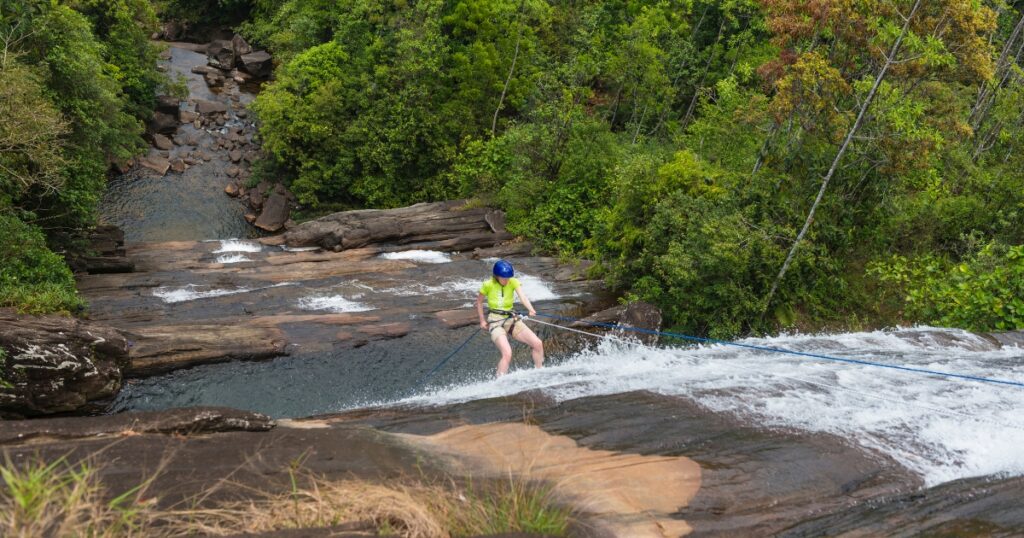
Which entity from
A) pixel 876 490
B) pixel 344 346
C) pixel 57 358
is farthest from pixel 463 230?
pixel 876 490

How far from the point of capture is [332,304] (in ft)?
51.0

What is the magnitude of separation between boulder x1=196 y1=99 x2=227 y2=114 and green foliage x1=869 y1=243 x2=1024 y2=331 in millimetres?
29482

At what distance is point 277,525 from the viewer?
4648 millimetres

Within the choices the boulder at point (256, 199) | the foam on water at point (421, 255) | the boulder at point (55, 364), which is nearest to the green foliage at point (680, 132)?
the boulder at point (256, 199)

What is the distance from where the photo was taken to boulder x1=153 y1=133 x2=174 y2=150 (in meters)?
29.7

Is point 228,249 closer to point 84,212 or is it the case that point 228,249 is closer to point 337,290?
point 84,212

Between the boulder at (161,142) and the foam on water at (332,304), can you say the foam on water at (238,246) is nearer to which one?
the foam on water at (332,304)

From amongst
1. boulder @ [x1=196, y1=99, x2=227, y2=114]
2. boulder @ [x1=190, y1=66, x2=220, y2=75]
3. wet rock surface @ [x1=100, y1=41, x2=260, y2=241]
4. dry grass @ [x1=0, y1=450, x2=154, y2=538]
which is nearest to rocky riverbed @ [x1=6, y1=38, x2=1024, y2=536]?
dry grass @ [x1=0, y1=450, x2=154, y2=538]

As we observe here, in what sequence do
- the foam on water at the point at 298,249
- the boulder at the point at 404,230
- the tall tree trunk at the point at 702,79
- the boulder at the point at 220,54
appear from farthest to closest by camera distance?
the boulder at the point at 220,54 < the tall tree trunk at the point at 702,79 < the foam on water at the point at 298,249 < the boulder at the point at 404,230

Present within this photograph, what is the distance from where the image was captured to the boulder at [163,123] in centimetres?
3027

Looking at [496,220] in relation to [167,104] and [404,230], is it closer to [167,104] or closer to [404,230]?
[404,230]

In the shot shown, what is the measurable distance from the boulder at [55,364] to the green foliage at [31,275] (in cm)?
109

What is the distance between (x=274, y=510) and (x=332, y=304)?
1104 centimetres

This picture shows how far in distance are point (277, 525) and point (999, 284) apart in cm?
1452
